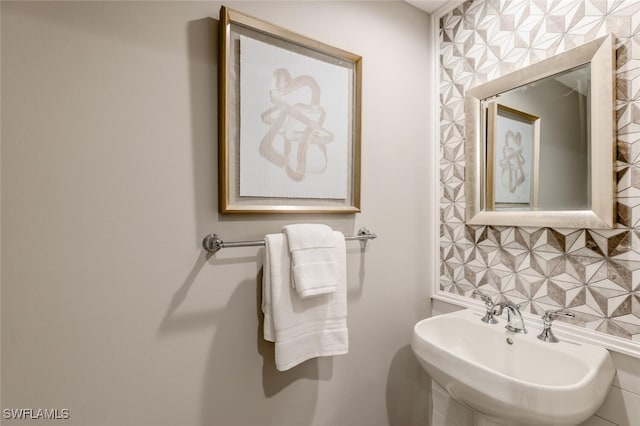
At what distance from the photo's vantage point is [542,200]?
118 cm

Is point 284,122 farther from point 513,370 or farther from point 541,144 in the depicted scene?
point 513,370

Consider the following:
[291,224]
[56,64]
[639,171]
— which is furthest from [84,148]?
[639,171]

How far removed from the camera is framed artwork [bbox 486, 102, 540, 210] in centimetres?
122

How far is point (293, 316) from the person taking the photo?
1082 millimetres

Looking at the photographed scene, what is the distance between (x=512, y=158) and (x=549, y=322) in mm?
639

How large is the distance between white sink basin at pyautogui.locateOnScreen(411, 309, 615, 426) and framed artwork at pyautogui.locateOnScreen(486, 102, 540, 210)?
51 centimetres

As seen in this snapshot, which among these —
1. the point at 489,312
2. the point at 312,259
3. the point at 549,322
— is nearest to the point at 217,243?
the point at 312,259

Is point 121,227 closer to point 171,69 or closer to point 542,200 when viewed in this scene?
point 171,69

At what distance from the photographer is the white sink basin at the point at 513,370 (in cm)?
84

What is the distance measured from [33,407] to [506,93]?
1.87 metres

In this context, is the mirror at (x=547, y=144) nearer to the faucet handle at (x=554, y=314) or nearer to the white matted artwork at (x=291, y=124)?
the faucet handle at (x=554, y=314)

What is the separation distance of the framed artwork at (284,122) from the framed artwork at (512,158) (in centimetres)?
58

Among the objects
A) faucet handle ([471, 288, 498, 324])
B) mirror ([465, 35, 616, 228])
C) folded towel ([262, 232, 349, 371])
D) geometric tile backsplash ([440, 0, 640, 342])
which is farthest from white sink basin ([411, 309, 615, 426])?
mirror ([465, 35, 616, 228])

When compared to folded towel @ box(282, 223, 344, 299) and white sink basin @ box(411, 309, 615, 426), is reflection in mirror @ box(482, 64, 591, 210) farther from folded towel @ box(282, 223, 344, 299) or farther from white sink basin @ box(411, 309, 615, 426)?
folded towel @ box(282, 223, 344, 299)
